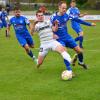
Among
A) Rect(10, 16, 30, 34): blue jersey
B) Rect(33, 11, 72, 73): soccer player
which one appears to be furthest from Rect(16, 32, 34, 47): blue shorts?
Rect(33, 11, 72, 73): soccer player

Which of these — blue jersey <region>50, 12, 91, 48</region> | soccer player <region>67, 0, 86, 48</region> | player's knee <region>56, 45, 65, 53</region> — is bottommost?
soccer player <region>67, 0, 86, 48</region>

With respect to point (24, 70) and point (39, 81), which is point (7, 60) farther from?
point (39, 81)

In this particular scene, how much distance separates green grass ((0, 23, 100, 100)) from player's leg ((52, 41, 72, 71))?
0.48m

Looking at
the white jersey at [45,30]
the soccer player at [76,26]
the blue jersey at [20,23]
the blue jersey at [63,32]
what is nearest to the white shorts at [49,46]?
the white jersey at [45,30]

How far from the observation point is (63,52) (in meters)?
11.4

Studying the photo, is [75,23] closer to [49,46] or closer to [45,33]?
[45,33]

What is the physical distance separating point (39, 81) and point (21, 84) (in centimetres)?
59

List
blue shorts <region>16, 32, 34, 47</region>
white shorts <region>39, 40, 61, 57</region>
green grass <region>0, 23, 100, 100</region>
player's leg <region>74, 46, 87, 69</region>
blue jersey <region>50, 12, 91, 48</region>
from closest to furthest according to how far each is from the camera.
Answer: green grass <region>0, 23, 100, 100</region> → white shorts <region>39, 40, 61, 57</region> → blue jersey <region>50, 12, 91, 48</region> → player's leg <region>74, 46, 87, 69</region> → blue shorts <region>16, 32, 34, 47</region>

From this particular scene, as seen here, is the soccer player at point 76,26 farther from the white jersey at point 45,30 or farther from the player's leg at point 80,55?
the white jersey at point 45,30

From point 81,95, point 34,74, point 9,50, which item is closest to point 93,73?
point 34,74

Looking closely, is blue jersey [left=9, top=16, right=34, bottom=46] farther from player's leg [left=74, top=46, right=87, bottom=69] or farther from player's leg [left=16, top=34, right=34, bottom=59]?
player's leg [left=74, top=46, right=87, bottom=69]

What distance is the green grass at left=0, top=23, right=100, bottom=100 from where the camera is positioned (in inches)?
380

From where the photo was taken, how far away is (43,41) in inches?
476

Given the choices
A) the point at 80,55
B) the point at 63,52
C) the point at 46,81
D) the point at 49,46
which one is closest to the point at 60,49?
the point at 63,52
